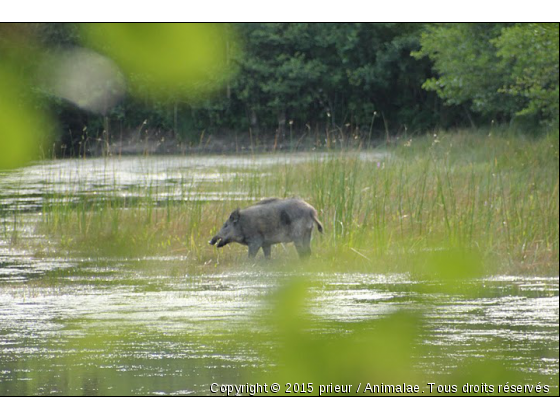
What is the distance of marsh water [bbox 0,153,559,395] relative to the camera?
3.83 metres

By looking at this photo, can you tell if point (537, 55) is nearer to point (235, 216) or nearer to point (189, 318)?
point (235, 216)

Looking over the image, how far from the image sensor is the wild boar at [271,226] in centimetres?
763

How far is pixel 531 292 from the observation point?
5738 mm

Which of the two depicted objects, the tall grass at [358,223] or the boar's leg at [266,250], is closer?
the tall grass at [358,223]

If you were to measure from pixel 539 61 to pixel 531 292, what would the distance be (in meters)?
10.1

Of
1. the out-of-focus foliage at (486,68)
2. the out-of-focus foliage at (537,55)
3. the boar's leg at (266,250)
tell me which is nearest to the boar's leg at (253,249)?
the boar's leg at (266,250)

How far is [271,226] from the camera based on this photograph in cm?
772

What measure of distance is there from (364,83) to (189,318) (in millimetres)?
20819

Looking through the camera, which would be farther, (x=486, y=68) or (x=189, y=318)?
(x=486, y=68)

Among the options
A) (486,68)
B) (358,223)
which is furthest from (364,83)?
(358,223)

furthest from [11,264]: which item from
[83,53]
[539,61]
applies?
[539,61]

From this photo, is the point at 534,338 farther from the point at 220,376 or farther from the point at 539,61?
the point at 539,61

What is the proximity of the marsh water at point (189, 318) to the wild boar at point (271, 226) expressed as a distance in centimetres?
24

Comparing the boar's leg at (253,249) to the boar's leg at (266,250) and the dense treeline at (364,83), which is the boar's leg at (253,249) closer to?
the boar's leg at (266,250)
